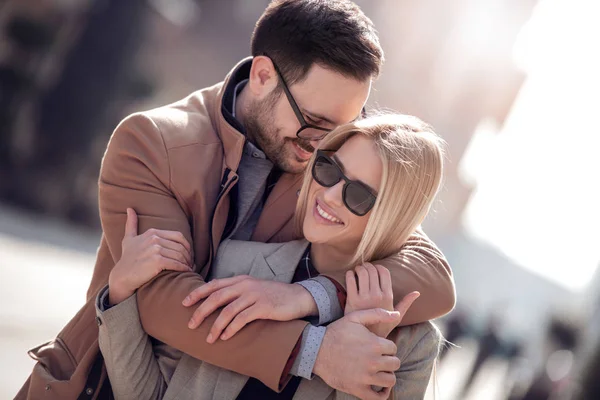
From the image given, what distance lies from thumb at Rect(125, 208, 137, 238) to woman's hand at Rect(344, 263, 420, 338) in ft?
2.73

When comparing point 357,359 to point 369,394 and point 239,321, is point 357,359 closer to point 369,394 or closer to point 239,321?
point 369,394

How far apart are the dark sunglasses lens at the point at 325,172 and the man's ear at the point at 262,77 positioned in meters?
0.74

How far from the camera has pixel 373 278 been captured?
3.03 meters

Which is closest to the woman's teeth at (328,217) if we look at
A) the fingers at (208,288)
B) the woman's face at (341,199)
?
the woman's face at (341,199)

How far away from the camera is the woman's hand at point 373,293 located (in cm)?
296

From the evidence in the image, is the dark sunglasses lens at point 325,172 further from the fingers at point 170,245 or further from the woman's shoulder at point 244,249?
the fingers at point 170,245

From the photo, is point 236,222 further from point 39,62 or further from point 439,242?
point 439,242

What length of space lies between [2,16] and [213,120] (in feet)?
44.0

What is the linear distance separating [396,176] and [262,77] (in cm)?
111

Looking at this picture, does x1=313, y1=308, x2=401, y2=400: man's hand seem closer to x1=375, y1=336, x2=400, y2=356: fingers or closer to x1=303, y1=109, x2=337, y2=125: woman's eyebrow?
x1=375, y1=336, x2=400, y2=356: fingers

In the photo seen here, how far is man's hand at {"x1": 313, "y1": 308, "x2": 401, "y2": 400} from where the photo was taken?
2.82m

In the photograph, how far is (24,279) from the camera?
8.72 m

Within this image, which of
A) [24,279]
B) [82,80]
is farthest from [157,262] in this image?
[82,80]

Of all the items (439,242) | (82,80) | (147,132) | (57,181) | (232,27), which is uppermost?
(147,132)
